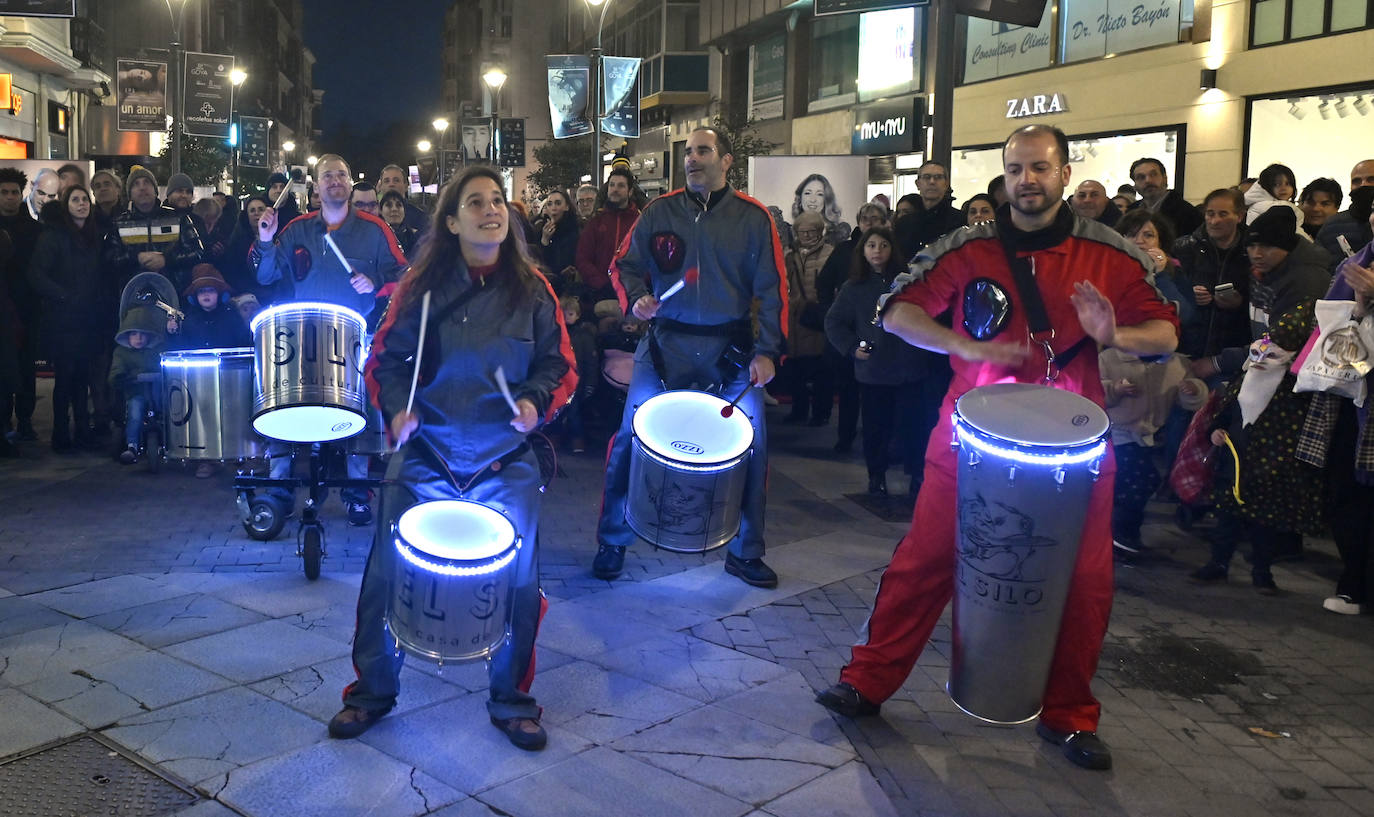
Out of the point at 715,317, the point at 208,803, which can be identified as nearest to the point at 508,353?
the point at 208,803

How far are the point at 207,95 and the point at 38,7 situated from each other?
19080mm

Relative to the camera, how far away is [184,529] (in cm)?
784

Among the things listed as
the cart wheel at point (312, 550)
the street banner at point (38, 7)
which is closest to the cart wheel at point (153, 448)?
the cart wheel at point (312, 550)

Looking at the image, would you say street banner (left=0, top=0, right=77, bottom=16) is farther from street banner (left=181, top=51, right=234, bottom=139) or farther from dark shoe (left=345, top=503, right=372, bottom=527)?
street banner (left=181, top=51, right=234, bottom=139)

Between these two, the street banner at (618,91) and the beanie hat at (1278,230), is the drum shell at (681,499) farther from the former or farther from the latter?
the street banner at (618,91)

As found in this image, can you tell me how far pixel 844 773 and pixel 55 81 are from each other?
45.2m

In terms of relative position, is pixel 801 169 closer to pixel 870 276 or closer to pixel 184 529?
pixel 870 276

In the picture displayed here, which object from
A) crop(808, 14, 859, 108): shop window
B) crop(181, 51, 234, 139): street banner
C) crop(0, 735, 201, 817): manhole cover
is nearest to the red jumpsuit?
crop(0, 735, 201, 817): manhole cover

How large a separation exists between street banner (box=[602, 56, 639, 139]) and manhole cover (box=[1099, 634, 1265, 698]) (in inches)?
786

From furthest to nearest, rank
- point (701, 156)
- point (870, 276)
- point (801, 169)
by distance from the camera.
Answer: point (801, 169) → point (870, 276) → point (701, 156)

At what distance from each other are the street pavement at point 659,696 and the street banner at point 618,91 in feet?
60.1

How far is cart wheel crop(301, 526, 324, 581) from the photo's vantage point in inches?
258

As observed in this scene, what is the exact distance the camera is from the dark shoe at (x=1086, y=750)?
4375mm

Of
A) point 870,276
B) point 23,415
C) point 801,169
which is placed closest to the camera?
point 870,276
